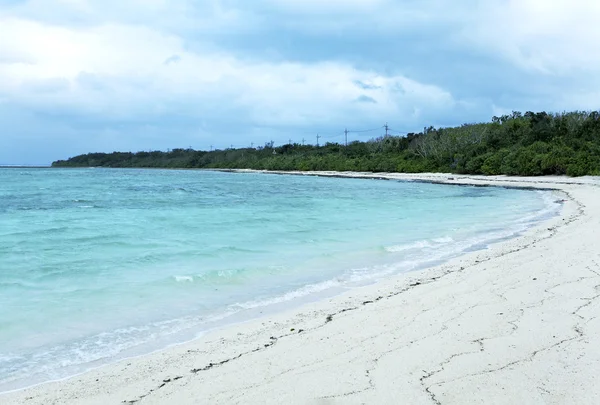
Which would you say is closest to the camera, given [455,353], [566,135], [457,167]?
[455,353]

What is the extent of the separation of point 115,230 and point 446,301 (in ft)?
40.9

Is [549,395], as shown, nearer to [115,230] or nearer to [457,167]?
[115,230]

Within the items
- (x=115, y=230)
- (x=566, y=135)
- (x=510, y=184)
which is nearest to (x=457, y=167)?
(x=566, y=135)

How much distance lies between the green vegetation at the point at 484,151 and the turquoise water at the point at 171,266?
27.8 meters

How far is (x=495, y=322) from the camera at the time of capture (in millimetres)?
5348

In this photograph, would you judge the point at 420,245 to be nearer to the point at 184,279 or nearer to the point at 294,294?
the point at 294,294

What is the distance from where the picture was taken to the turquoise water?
19.3 feet

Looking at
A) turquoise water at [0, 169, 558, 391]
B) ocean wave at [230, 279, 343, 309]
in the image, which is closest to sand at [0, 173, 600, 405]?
ocean wave at [230, 279, 343, 309]

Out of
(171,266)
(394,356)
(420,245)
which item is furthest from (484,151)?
(394,356)

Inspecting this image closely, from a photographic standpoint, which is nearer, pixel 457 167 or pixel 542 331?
pixel 542 331

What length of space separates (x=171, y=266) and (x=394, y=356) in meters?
6.86

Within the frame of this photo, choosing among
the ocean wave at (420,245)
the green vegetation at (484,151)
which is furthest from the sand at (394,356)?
the green vegetation at (484,151)

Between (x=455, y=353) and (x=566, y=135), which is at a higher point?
(x=566, y=135)

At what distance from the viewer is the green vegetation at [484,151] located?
45.5 m
